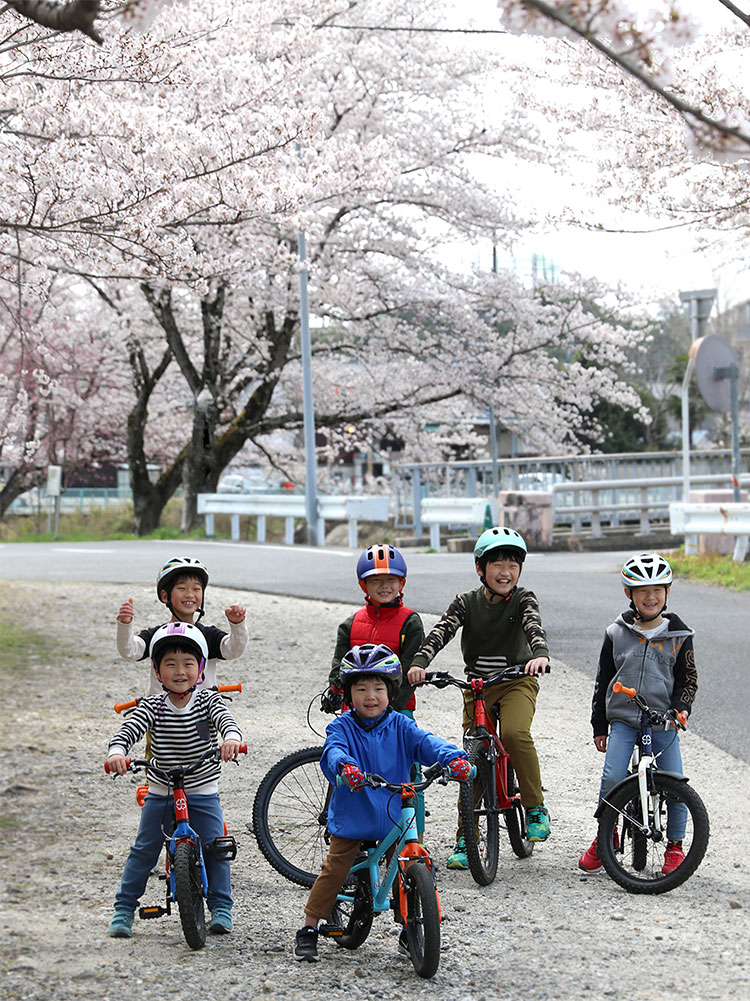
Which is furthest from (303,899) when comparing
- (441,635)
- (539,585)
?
(539,585)

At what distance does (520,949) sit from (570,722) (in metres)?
4.23

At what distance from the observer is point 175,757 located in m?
4.76

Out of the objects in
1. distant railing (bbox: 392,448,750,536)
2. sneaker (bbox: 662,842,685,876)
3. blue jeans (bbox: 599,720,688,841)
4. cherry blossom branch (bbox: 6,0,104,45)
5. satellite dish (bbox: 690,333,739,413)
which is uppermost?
satellite dish (bbox: 690,333,739,413)

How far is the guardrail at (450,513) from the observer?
72.4ft

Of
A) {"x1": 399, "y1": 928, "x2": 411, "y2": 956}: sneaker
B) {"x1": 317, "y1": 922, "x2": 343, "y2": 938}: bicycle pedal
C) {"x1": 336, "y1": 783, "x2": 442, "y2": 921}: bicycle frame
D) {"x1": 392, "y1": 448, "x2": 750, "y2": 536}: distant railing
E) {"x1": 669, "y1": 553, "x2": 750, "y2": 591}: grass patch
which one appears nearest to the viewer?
{"x1": 336, "y1": 783, "x2": 442, "y2": 921}: bicycle frame

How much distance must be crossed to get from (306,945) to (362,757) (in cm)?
67

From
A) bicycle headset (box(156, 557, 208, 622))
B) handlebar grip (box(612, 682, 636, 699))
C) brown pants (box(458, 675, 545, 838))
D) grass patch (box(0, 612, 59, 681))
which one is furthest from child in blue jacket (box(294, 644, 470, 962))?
grass patch (box(0, 612, 59, 681))

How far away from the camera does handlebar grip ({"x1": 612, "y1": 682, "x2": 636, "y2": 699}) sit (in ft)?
17.7

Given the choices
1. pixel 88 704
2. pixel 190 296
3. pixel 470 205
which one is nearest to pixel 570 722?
pixel 88 704

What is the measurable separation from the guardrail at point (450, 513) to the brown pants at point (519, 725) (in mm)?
16288

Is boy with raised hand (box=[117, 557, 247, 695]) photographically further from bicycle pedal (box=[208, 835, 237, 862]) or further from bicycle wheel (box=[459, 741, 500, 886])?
Result: bicycle wheel (box=[459, 741, 500, 886])

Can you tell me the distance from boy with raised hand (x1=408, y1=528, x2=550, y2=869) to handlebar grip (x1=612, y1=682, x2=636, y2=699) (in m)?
0.32

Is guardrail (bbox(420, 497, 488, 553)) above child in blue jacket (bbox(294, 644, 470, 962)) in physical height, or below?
above

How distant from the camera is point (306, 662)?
10.5 meters
